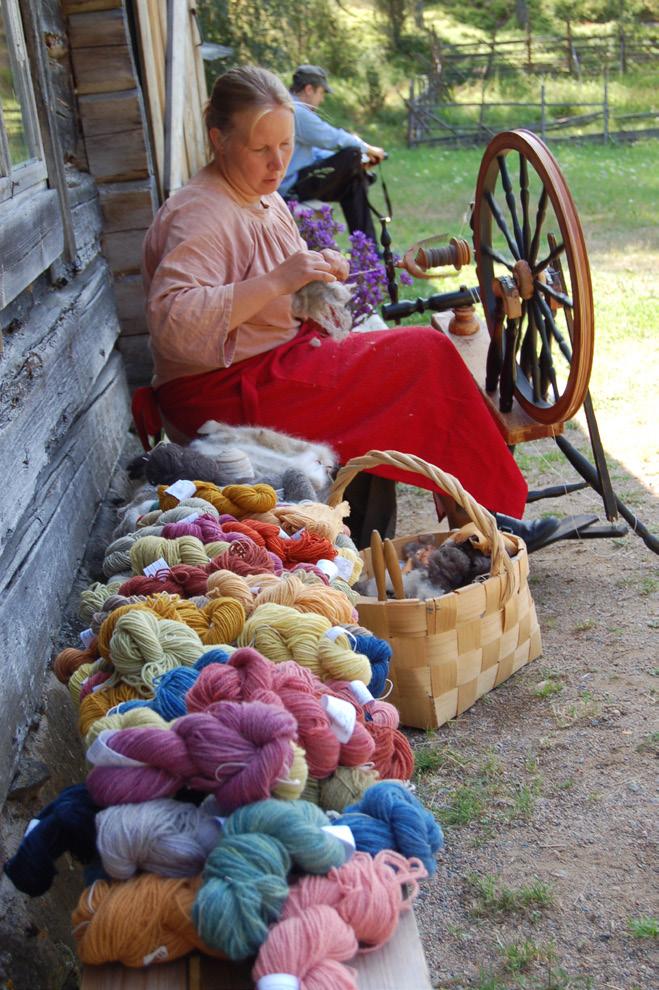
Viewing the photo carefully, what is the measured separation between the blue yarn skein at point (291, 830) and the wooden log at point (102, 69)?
111 inches

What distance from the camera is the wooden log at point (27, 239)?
2.06m

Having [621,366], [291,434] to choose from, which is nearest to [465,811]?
[291,434]

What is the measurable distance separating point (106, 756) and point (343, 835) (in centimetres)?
27

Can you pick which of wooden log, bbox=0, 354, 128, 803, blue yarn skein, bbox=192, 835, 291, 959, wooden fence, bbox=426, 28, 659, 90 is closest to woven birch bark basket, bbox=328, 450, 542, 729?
wooden log, bbox=0, 354, 128, 803

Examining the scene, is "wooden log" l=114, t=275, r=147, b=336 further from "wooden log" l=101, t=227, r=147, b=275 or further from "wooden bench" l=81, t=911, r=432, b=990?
"wooden bench" l=81, t=911, r=432, b=990

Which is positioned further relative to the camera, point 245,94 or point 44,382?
point 245,94

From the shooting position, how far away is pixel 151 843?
1068mm

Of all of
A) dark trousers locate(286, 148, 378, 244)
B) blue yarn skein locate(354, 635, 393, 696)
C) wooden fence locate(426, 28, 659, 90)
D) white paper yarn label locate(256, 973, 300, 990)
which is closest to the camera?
white paper yarn label locate(256, 973, 300, 990)

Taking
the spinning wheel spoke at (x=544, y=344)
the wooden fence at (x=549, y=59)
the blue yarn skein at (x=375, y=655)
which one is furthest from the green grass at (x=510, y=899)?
the wooden fence at (x=549, y=59)

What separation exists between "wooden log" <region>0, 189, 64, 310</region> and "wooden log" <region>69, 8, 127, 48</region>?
33.8 inches

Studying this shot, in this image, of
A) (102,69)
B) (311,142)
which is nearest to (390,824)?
(102,69)

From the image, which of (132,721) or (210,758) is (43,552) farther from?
(210,758)

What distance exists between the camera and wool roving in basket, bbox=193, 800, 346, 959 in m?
0.97

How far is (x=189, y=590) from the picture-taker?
1.65 metres
